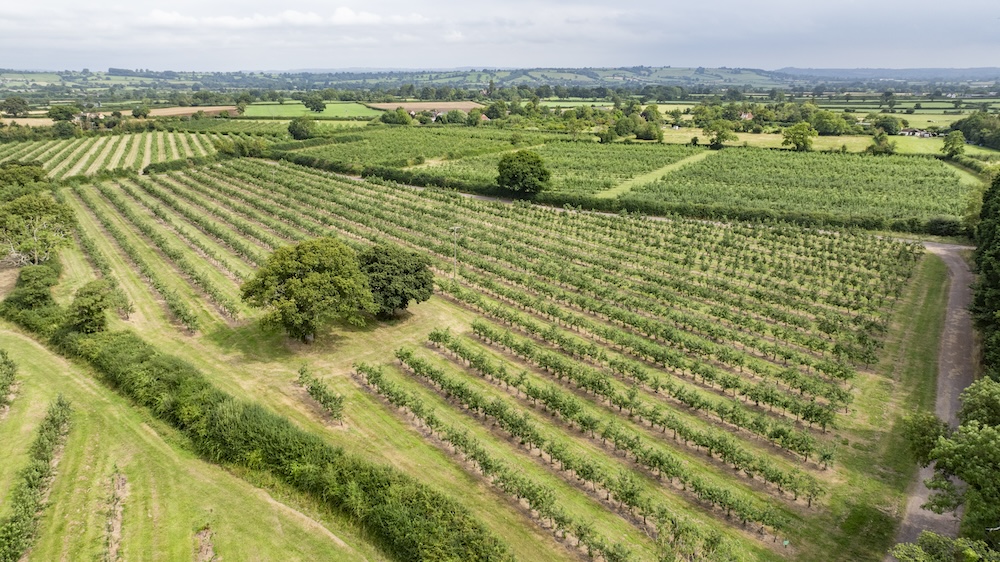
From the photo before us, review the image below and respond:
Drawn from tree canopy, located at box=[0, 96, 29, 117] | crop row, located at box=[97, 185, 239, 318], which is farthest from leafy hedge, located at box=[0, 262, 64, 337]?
tree canopy, located at box=[0, 96, 29, 117]

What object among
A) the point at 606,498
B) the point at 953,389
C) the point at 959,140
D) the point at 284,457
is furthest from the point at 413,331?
the point at 959,140

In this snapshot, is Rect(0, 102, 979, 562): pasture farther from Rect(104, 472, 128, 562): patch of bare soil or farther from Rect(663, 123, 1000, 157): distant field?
Rect(663, 123, 1000, 157): distant field

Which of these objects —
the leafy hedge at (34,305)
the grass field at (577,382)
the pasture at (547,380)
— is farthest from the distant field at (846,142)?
the leafy hedge at (34,305)

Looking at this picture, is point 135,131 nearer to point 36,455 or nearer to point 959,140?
point 36,455

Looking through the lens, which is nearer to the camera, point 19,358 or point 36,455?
point 36,455

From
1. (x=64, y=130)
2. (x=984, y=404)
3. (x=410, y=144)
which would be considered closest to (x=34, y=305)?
(x=984, y=404)

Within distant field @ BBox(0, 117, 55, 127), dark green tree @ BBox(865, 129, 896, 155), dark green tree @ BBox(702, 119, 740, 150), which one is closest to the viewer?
dark green tree @ BBox(865, 129, 896, 155)

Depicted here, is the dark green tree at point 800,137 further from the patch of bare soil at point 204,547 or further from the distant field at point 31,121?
the distant field at point 31,121
